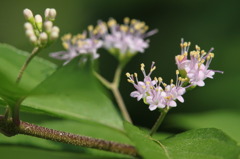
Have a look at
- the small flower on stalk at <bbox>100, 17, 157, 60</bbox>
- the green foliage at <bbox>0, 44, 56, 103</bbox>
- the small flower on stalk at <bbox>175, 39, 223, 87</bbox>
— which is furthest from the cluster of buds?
the small flower on stalk at <bbox>100, 17, 157, 60</bbox>

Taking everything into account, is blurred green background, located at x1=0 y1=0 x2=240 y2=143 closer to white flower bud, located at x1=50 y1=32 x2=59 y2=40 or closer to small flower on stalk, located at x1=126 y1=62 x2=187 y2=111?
small flower on stalk, located at x1=126 y1=62 x2=187 y2=111

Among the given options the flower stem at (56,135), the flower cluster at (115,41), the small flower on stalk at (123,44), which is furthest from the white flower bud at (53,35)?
the small flower on stalk at (123,44)

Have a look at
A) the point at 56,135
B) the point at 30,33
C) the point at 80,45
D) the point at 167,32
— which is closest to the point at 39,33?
the point at 30,33

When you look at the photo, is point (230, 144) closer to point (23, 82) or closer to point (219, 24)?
point (23, 82)

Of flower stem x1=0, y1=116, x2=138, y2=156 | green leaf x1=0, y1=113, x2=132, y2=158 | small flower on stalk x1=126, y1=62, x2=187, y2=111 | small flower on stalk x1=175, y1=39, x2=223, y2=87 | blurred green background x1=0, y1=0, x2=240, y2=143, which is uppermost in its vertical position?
small flower on stalk x1=175, y1=39, x2=223, y2=87

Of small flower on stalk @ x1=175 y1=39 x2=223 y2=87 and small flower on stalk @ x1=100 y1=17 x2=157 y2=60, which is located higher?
small flower on stalk @ x1=175 y1=39 x2=223 y2=87

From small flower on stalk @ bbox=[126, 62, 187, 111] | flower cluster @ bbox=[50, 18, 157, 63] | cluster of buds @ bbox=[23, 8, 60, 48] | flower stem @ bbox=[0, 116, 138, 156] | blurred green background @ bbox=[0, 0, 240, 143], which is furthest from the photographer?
blurred green background @ bbox=[0, 0, 240, 143]

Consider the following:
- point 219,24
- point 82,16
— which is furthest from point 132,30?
point 82,16
